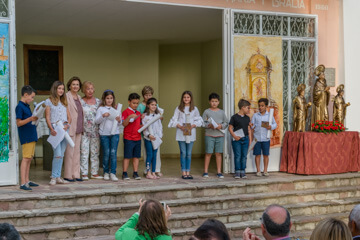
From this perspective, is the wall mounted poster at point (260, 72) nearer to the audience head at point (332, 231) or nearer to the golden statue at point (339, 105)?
the golden statue at point (339, 105)

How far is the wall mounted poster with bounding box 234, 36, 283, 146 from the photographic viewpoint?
9.43 metres

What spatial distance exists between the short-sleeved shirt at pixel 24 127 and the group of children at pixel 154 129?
341 mm

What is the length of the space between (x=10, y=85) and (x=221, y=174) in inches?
145

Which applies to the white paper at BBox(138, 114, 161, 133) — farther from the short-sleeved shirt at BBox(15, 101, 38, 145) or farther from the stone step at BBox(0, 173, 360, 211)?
the short-sleeved shirt at BBox(15, 101, 38, 145)

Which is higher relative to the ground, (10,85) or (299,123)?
(10,85)

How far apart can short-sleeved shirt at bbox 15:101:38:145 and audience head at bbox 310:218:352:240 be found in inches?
205

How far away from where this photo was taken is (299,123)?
31.6 feet

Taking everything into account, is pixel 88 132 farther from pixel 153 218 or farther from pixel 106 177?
pixel 153 218

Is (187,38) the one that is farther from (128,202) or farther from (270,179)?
(128,202)

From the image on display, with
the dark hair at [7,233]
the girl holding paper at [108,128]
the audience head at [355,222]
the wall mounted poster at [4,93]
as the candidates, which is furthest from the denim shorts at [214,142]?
the dark hair at [7,233]

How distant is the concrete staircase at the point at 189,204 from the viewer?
261 inches

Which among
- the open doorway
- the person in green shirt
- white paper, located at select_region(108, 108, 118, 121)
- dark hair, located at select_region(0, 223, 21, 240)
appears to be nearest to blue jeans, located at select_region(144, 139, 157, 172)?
white paper, located at select_region(108, 108, 118, 121)

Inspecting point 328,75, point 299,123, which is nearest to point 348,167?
point 299,123

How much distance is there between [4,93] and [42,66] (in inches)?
163
